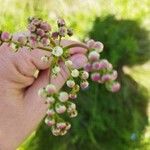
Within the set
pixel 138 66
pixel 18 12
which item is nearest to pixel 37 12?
pixel 18 12

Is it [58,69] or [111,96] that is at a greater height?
[111,96]

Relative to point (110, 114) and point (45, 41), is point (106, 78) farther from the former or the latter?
point (110, 114)

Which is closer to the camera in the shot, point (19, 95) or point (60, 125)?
point (60, 125)

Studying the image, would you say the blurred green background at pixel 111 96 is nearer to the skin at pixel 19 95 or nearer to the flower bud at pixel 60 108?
the skin at pixel 19 95

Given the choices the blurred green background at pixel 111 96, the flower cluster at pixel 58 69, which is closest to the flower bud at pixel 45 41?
the flower cluster at pixel 58 69

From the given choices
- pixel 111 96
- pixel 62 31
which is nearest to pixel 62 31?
pixel 62 31

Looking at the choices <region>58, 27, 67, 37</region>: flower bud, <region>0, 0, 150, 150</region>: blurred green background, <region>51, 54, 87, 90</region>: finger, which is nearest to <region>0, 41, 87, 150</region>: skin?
<region>51, 54, 87, 90</region>: finger

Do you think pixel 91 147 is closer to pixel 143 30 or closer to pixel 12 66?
pixel 143 30
